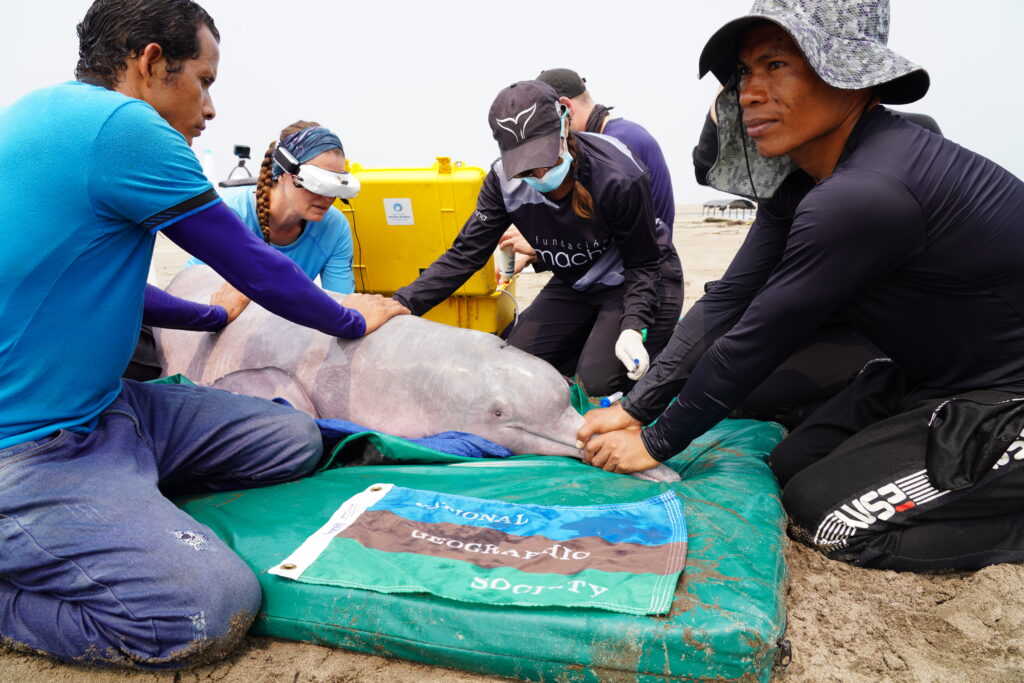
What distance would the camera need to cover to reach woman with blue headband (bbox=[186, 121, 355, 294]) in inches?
169

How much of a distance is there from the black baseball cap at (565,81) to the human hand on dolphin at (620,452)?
10.9 ft

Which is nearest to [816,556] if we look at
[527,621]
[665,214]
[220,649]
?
[527,621]

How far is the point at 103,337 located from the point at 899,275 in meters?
2.75

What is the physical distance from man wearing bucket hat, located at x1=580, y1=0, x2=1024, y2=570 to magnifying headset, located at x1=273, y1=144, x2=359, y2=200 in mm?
2292

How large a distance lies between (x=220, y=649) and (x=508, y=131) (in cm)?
273

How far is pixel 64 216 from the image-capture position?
2.27 m

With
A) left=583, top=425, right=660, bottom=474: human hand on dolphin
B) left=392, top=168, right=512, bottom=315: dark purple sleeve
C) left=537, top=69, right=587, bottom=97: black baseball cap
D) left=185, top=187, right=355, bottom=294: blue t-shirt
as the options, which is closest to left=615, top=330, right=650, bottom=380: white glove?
left=583, top=425, right=660, bottom=474: human hand on dolphin

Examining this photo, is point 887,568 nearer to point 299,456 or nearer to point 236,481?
point 299,456

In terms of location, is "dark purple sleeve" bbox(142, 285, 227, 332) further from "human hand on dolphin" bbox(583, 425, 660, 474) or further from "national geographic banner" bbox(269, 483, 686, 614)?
"human hand on dolphin" bbox(583, 425, 660, 474)

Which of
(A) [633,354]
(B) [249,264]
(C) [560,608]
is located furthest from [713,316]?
(B) [249,264]

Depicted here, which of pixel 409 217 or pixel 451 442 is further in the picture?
pixel 409 217

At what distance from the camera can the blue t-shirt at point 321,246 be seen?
4512mm

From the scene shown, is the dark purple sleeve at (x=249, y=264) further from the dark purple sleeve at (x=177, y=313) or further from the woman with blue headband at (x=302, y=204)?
the woman with blue headband at (x=302, y=204)

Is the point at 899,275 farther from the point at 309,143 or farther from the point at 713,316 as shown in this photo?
the point at 309,143
